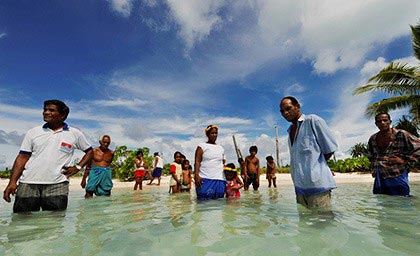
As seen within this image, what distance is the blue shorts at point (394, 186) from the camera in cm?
496

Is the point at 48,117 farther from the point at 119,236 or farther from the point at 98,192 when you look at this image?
the point at 98,192

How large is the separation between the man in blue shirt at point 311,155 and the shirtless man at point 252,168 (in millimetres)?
6757

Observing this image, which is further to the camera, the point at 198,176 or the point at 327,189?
the point at 198,176

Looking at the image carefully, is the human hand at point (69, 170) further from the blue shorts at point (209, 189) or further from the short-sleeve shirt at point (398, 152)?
the short-sleeve shirt at point (398, 152)

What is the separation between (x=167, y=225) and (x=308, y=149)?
1.93 metres

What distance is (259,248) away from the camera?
2.30m

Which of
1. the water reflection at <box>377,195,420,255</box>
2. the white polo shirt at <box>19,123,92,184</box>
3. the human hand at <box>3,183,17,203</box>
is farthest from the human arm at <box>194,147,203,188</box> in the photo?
the water reflection at <box>377,195,420,255</box>

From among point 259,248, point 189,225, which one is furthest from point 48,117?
point 259,248

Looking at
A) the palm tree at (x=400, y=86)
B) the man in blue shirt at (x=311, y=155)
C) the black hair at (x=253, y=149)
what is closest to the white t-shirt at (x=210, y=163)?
the man in blue shirt at (x=311, y=155)

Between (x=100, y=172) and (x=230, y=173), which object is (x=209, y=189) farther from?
(x=100, y=172)

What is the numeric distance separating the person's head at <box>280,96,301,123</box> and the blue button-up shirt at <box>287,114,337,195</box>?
11 centimetres

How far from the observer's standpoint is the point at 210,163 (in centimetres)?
525

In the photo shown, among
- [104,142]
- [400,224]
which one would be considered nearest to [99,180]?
[104,142]

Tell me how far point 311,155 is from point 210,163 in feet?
7.48
